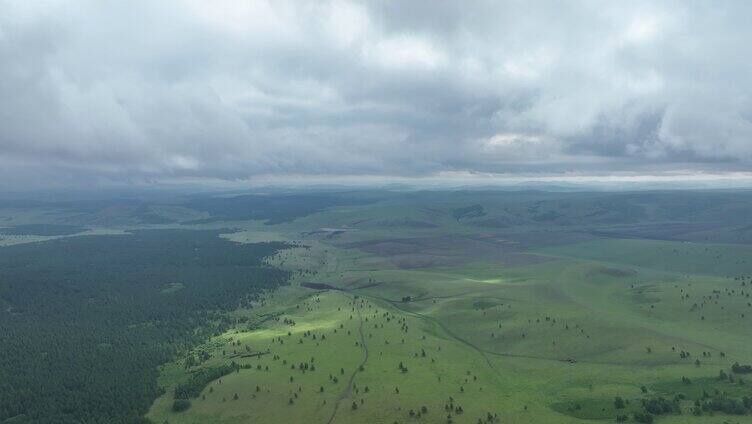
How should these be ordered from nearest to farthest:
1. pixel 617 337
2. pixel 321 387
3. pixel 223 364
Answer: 1. pixel 321 387
2. pixel 223 364
3. pixel 617 337

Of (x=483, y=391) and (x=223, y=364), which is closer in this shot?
(x=483, y=391)

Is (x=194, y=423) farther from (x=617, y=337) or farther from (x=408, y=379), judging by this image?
(x=617, y=337)

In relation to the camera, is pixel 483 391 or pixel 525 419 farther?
pixel 483 391

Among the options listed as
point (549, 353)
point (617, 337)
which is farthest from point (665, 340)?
point (549, 353)

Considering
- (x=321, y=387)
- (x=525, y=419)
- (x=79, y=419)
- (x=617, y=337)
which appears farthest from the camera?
(x=617, y=337)

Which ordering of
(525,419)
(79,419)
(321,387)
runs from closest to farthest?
(525,419) < (79,419) < (321,387)

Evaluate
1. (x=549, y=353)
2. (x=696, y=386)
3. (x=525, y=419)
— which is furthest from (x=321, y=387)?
(x=696, y=386)

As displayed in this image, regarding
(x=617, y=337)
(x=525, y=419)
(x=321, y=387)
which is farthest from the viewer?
(x=617, y=337)

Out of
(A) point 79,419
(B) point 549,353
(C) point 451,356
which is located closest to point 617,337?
(B) point 549,353

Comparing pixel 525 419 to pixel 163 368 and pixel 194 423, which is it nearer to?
pixel 194 423
